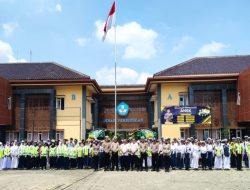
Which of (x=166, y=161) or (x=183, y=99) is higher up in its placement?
(x=183, y=99)

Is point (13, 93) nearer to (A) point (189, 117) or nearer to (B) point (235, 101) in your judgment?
(A) point (189, 117)

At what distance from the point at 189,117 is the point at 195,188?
11146 millimetres

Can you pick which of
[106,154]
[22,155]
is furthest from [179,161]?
[22,155]

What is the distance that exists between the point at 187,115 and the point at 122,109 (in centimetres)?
918

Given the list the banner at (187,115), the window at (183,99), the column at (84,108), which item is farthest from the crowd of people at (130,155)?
the window at (183,99)

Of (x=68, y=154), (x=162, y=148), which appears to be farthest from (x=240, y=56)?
(x=68, y=154)

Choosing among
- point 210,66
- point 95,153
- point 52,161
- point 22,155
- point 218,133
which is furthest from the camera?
point 210,66

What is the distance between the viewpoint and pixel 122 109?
29.9 meters

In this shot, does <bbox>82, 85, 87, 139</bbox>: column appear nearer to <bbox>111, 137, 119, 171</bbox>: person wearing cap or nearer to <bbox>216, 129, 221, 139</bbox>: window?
<bbox>111, 137, 119, 171</bbox>: person wearing cap

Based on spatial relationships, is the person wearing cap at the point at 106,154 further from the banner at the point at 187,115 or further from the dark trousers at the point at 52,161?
the banner at the point at 187,115

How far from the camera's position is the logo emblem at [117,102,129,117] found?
97.9 ft

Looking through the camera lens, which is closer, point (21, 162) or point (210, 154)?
point (210, 154)

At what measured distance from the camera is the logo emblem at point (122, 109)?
29828 mm

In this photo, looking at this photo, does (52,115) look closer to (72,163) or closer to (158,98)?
(72,163)
